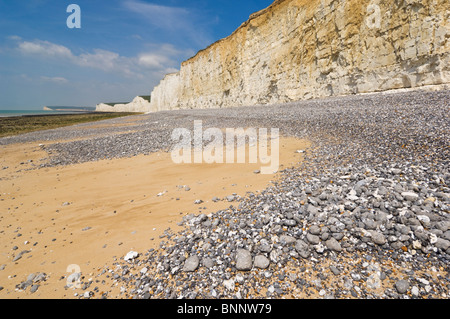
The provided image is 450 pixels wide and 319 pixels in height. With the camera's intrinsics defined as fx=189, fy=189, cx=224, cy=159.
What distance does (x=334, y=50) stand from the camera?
75.3 ft

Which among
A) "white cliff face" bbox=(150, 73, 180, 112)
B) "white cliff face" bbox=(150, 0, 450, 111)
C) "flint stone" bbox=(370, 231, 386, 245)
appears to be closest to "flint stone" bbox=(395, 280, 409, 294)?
"flint stone" bbox=(370, 231, 386, 245)

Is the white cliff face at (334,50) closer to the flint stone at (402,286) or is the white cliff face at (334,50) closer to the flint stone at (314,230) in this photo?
the flint stone at (314,230)

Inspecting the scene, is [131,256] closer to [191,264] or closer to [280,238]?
[191,264]

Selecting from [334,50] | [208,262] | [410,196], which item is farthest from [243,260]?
[334,50]

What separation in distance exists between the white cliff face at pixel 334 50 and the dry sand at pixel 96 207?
17.0m

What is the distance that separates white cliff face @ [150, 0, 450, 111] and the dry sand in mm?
16997

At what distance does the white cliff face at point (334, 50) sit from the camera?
15781 mm

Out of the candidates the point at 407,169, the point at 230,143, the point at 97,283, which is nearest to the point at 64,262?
the point at 97,283

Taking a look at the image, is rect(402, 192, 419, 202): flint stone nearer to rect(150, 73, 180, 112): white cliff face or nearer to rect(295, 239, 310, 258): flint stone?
rect(295, 239, 310, 258): flint stone

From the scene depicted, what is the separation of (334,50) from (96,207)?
93.5ft

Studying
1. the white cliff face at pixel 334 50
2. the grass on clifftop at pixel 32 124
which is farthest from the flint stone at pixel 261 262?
the grass on clifftop at pixel 32 124

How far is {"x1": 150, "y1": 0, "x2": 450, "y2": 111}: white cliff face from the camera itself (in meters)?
15.8
